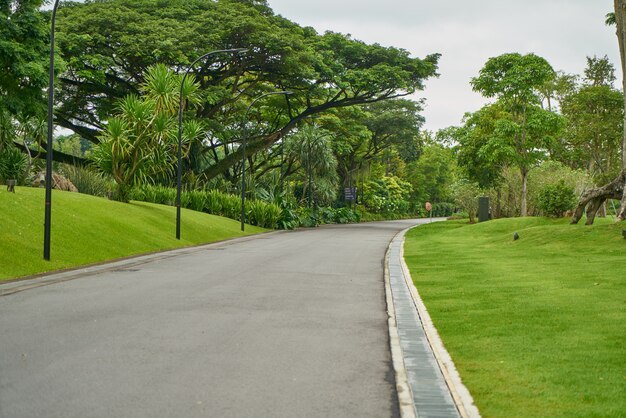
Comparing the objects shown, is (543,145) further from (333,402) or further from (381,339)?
(333,402)

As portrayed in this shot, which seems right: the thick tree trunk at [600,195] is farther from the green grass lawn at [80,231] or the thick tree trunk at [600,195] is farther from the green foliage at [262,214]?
the green foliage at [262,214]

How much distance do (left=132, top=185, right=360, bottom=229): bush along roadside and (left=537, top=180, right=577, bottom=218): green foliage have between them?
1680 cm

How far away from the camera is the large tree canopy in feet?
124

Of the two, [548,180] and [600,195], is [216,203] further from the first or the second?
[548,180]

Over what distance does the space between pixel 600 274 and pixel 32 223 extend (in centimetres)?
1508

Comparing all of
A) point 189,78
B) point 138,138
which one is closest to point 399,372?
point 138,138

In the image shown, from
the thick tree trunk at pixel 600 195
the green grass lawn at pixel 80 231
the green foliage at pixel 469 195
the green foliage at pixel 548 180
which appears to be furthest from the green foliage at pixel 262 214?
the thick tree trunk at pixel 600 195

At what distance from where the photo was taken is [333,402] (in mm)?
5438

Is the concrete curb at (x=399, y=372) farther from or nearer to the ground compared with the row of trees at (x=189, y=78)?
nearer to the ground

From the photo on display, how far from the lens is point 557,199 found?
1257 inches

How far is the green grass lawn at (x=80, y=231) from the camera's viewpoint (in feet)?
54.9

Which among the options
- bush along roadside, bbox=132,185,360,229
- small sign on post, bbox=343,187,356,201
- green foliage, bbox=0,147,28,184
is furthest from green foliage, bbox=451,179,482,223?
green foliage, bbox=0,147,28,184

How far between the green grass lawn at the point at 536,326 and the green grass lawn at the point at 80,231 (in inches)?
356

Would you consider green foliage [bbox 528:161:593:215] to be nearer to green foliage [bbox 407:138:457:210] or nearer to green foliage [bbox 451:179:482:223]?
green foliage [bbox 451:179:482:223]
